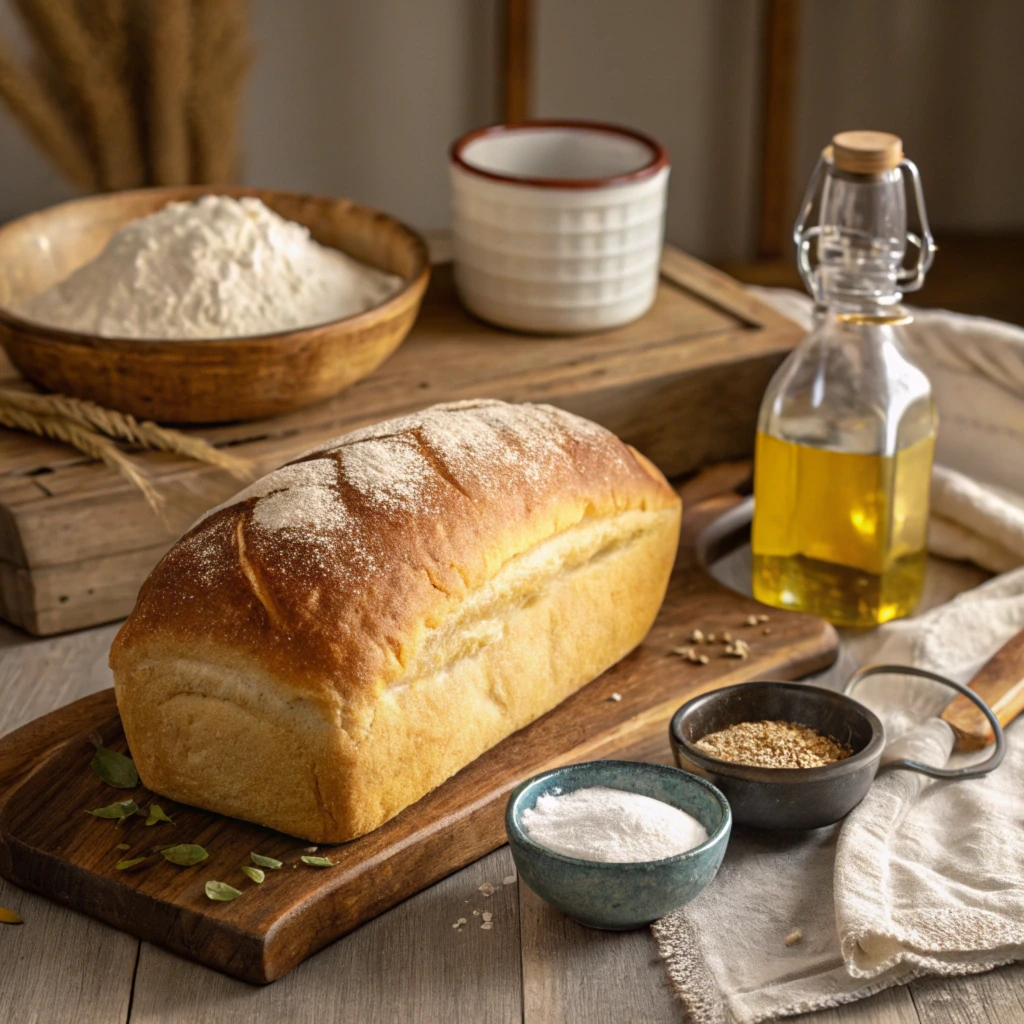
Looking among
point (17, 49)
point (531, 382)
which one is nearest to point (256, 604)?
point (531, 382)

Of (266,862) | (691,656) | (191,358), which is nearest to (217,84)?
(191,358)

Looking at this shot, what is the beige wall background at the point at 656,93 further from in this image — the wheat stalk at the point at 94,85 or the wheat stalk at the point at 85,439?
the wheat stalk at the point at 85,439

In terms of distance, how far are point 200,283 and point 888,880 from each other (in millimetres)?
1021

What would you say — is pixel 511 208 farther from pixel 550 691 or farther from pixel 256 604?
pixel 256 604

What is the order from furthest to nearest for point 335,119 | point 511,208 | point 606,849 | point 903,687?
point 335,119
point 511,208
point 903,687
point 606,849

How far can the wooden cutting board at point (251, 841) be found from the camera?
106cm

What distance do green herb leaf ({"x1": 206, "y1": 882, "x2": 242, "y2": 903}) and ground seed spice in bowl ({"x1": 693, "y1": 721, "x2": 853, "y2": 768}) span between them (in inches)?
15.5

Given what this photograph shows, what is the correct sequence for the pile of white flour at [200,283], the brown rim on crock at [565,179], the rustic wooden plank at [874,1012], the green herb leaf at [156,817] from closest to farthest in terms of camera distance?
the rustic wooden plank at [874,1012], the green herb leaf at [156,817], the pile of white flour at [200,283], the brown rim on crock at [565,179]

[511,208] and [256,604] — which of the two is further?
[511,208]

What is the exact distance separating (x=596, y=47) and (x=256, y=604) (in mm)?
2173

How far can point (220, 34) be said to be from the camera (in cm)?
246

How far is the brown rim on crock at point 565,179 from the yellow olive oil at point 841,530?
0.48 metres

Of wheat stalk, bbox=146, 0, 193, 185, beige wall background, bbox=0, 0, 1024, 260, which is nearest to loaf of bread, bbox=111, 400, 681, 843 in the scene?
wheat stalk, bbox=146, 0, 193, 185

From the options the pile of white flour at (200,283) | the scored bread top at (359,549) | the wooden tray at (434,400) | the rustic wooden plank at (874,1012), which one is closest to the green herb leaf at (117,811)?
the scored bread top at (359,549)
